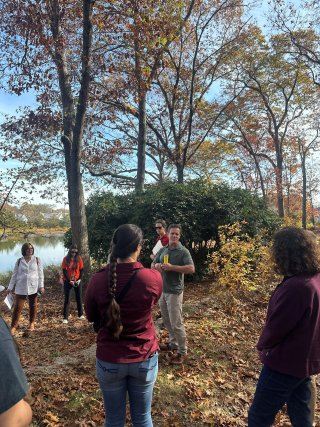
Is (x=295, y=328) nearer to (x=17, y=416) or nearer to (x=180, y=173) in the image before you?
(x=17, y=416)

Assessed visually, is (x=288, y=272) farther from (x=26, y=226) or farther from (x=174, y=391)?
(x=26, y=226)

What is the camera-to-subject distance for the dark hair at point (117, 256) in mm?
2350

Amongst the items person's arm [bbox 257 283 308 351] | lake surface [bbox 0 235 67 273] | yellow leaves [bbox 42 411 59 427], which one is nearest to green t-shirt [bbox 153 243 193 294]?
yellow leaves [bbox 42 411 59 427]

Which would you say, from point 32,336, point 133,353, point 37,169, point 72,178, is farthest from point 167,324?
point 37,169

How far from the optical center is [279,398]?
96.4 inches

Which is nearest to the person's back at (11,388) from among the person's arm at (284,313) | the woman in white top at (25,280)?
the person's arm at (284,313)

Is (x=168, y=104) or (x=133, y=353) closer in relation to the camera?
(x=133, y=353)

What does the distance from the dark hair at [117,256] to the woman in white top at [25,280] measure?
16.7 feet

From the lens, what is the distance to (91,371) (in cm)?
443

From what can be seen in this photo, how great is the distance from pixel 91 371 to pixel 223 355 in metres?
2.02

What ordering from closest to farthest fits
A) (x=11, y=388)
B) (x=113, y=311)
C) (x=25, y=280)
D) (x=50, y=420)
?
(x=11, y=388), (x=113, y=311), (x=50, y=420), (x=25, y=280)

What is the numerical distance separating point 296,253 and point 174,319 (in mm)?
2635

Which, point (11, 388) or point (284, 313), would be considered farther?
point (284, 313)

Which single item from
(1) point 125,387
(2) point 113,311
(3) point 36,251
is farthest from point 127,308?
(3) point 36,251
